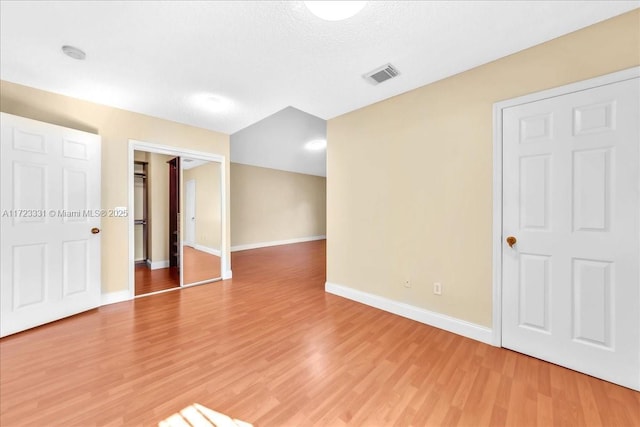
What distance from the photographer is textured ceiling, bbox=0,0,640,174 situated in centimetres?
163

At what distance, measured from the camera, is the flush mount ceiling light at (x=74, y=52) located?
2.01 metres

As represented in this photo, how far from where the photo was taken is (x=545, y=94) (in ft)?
6.25

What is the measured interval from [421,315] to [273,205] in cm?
626

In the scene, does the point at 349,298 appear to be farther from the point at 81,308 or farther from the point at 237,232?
the point at 237,232

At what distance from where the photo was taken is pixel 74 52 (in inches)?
80.9

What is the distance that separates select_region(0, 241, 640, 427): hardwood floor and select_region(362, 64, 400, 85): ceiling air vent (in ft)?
8.43

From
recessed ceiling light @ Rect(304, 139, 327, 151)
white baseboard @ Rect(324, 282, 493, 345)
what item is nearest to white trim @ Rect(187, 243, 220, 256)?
white baseboard @ Rect(324, 282, 493, 345)

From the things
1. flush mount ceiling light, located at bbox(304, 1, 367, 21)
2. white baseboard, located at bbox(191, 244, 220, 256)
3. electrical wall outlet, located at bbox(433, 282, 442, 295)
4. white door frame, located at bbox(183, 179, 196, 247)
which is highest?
flush mount ceiling light, located at bbox(304, 1, 367, 21)

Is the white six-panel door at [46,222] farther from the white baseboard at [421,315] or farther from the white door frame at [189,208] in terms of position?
the white baseboard at [421,315]

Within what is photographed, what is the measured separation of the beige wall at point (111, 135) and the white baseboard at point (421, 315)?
9.61ft

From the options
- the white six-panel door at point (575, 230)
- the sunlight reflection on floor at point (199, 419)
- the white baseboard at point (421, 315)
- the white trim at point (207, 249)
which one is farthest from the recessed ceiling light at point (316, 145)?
the sunlight reflection on floor at point (199, 419)

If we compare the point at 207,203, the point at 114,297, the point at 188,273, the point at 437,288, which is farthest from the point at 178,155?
the point at 437,288

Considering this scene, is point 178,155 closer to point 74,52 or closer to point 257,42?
point 74,52

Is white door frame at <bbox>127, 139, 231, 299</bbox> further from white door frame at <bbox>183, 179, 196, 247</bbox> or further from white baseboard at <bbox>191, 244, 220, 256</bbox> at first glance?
white door frame at <bbox>183, 179, 196, 247</bbox>
